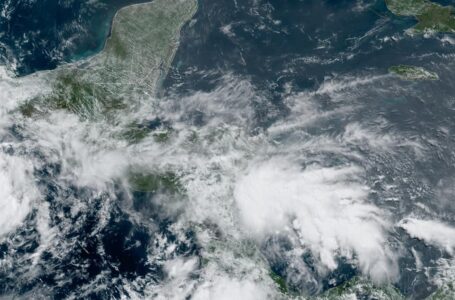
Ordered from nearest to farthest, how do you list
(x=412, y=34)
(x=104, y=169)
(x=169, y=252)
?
1. (x=169, y=252)
2. (x=104, y=169)
3. (x=412, y=34)

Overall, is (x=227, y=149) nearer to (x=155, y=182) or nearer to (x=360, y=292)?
(x=155, y=182)

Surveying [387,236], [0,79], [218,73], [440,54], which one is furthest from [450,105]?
[0,79]

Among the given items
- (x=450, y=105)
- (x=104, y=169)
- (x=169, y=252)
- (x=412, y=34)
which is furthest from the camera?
(x=412, y=34)

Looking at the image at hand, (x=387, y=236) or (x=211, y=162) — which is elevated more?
(x=211, y=162)

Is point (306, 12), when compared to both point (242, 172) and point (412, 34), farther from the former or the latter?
point (242, 172)

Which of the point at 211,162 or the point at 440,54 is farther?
the point at 440,54

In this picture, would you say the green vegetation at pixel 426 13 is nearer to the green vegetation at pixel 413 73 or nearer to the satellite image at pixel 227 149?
the satellite image at pixel 227 149

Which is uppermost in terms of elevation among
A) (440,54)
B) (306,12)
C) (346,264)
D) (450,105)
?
(306,12)
